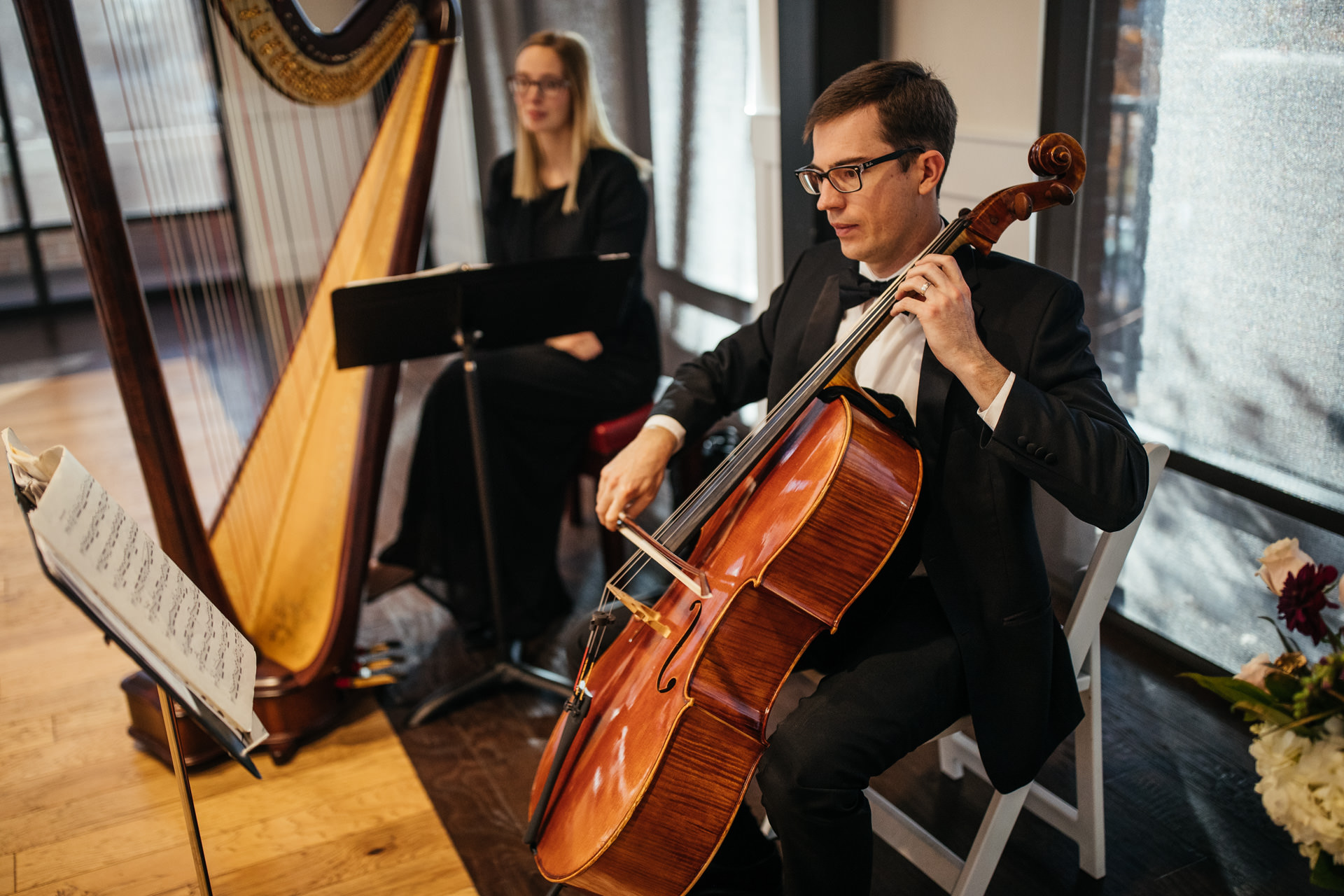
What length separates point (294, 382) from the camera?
109 inches

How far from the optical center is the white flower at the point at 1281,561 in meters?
1.13

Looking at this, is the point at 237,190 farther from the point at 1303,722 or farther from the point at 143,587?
the point at 1303,722

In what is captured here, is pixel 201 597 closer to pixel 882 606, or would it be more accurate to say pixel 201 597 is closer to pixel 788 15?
pixel 882 606

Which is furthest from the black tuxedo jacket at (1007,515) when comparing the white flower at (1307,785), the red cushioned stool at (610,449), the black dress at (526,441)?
the black dress at (526,441)

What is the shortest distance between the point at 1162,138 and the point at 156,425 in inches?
81.6

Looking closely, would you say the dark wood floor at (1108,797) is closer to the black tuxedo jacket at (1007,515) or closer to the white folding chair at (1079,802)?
the white folding chair at (1079,802)

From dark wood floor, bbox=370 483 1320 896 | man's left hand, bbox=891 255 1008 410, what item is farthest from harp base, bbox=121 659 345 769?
man's left hand, bbox=891 255 1008 410

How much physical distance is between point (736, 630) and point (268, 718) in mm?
1366

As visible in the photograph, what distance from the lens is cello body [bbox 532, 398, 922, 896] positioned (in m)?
1.33

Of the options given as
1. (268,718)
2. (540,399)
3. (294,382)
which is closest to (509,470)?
(540,399)

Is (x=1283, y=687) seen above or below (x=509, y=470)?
above

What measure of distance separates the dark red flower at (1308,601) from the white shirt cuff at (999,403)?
1.26 feet

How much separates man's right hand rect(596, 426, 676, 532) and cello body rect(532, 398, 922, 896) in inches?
12.2

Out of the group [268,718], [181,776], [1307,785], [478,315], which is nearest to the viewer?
[1307,785]
